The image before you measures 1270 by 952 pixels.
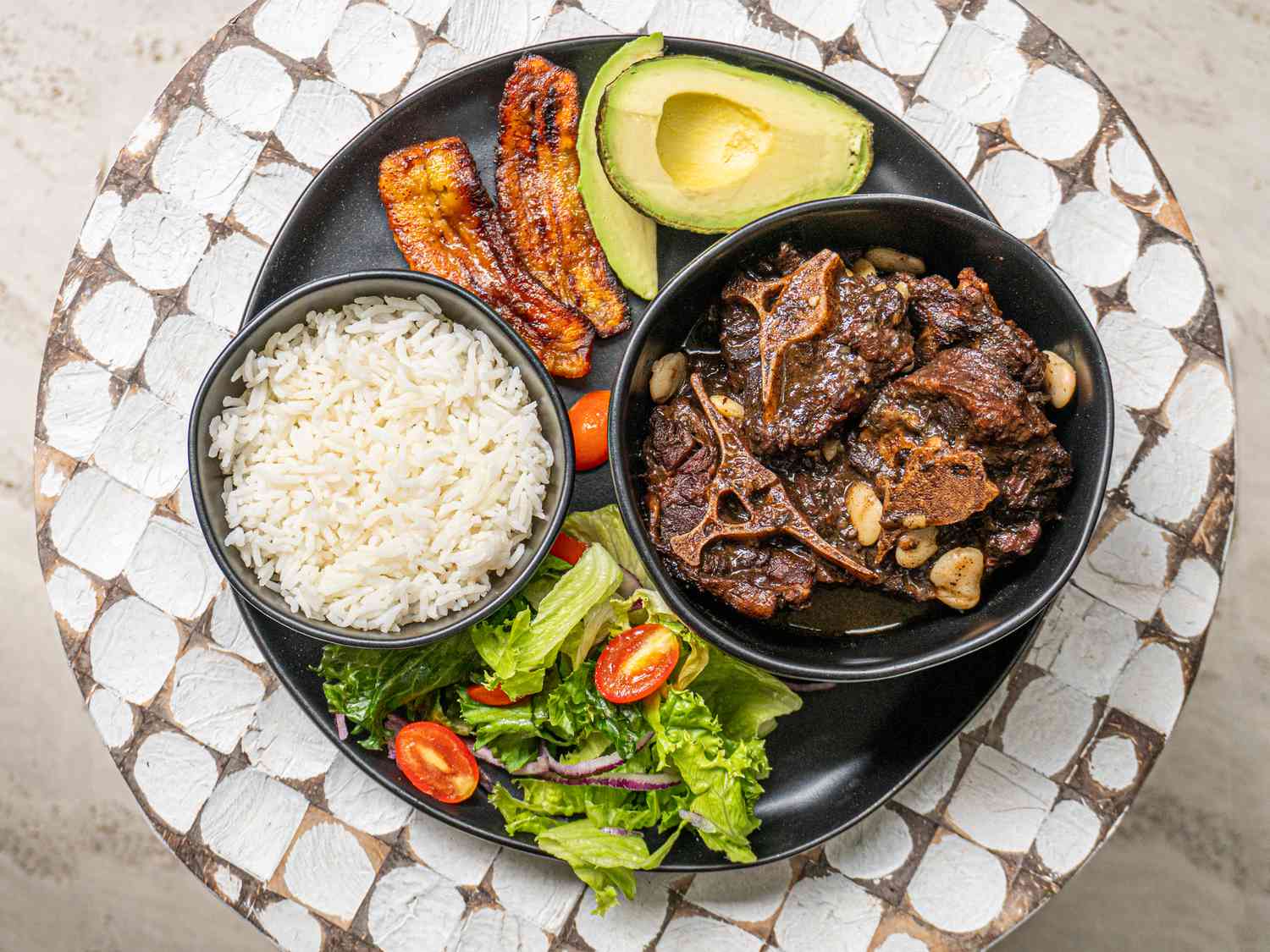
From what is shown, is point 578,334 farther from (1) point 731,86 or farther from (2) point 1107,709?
(2) point 1107,709

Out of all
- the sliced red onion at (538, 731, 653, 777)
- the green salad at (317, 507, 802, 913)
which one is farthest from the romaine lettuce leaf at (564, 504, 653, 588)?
the sliced red onion at (538, 731, 653, 777)

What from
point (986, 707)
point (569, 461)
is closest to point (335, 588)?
point (569, 461)

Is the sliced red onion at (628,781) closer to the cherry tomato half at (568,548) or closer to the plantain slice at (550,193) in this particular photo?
the cherry tomato half at (568,548)

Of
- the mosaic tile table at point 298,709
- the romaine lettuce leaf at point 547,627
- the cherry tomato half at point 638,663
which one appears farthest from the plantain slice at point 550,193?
the cherry tomato half at point 638,663

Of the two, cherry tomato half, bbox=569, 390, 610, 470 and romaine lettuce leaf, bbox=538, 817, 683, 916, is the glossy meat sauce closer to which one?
cherry tomato half, bbox=569, 390, 610, 470

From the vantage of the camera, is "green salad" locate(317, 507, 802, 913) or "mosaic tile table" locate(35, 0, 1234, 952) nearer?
"green salad" locate(317, 507, 802, 913)

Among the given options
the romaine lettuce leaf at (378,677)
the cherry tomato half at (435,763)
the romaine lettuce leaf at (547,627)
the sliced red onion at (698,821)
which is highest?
the romaine lettuce leaf at (547,627)
